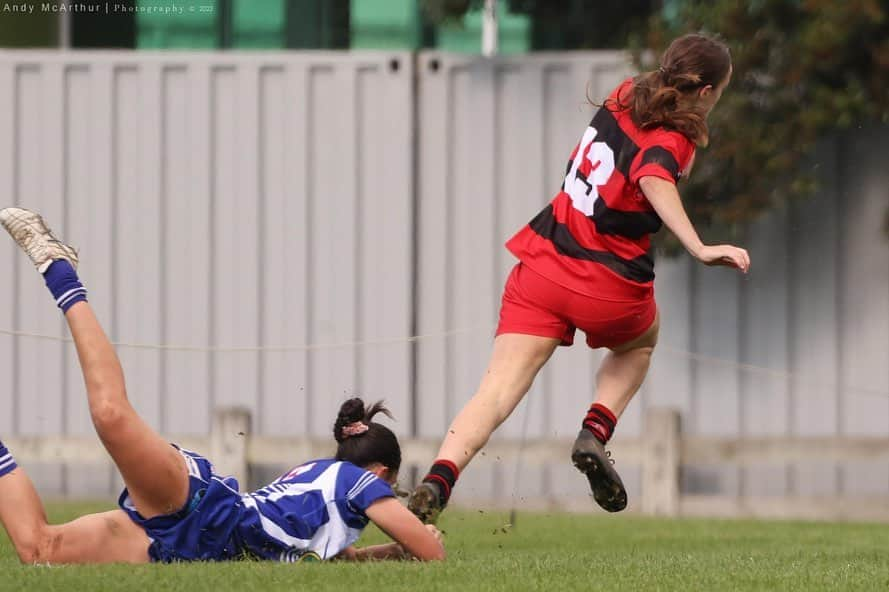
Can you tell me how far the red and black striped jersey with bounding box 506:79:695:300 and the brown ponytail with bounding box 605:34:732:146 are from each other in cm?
4

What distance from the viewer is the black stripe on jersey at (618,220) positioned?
6.03 meters

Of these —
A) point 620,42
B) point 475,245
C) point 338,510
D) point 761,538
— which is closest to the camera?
point 338,510

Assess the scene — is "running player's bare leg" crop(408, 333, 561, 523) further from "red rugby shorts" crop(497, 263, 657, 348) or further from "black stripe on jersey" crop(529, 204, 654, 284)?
"black stripe on jersey" crop(529, 204, 654, 284)

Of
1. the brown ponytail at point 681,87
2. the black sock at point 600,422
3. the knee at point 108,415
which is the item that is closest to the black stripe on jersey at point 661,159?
the brown ponytail at point 681,87

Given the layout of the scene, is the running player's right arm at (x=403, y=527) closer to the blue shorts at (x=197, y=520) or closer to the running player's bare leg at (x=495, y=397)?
the running player's bare leg at (x=495, y=397)

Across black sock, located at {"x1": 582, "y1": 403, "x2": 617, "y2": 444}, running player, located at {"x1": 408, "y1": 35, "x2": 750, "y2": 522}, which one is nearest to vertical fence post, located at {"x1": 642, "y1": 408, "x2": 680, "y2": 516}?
black sock, located at {"x1": 582, "y1": 403, "x2": 617, "y2": 444}

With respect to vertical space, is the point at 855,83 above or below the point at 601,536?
above

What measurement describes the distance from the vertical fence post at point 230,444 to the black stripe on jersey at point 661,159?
5147 mm

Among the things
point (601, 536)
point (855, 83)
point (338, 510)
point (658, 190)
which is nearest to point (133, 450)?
point (338, 510)

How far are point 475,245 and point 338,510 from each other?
6.15 m

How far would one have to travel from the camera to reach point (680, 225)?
5719 mm

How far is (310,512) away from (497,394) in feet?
2.61

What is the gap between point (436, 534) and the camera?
5.70m

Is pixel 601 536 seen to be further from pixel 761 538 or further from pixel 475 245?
pixel 475 245
